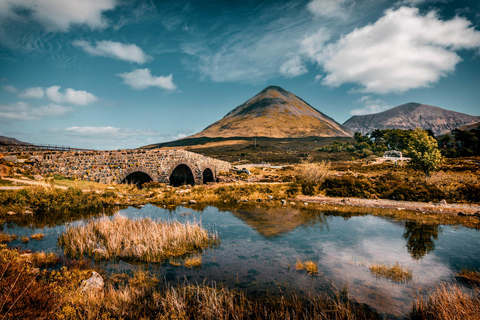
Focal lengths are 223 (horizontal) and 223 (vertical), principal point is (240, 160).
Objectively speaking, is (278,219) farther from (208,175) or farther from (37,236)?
(208,175)

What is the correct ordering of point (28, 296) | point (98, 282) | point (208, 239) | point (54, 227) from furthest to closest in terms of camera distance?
1. point (54, 227)
2. point (208, 239)
3. point (98, 282)
4. point (28, 296)

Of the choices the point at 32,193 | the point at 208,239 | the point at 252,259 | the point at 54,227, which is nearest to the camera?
the point at 252,259

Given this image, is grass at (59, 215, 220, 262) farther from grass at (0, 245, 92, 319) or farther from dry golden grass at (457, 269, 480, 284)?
dry golden grass at (457, 269, 480, 284)

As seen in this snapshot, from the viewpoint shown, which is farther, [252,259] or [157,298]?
[252,259]

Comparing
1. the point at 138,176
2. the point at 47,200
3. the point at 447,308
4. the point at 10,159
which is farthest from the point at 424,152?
the point at 10,159

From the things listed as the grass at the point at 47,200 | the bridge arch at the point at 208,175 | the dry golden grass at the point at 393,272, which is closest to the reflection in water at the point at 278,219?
the dry golden grass at the point at 393,272

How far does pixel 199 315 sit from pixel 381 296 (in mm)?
5858

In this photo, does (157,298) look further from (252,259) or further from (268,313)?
(252,259)

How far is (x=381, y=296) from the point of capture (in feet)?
23.9

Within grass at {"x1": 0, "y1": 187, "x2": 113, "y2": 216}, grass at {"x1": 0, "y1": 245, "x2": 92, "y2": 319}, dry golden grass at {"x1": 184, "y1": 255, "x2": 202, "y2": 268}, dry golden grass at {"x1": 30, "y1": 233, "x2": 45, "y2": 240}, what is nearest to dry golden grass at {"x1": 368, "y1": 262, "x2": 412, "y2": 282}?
dry golden grass at {"x1": 184, "y1": 255, "x2": 202, "y2": 268}

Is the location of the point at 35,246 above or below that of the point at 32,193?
below

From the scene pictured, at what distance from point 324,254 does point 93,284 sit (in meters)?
9.21

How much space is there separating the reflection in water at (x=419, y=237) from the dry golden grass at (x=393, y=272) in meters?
2.02

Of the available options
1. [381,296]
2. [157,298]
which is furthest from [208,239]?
[381,296]
